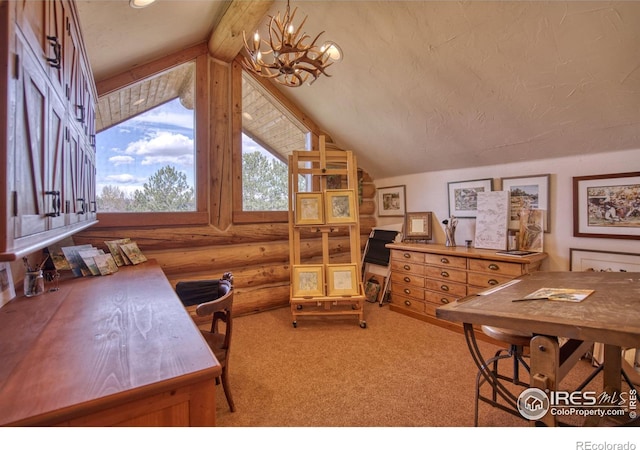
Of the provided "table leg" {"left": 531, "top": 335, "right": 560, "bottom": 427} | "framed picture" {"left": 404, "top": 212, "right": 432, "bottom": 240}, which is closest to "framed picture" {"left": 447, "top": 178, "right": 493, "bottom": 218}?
"framed picture" {"left": 404, "top": 212, "right": 432, "bottom": 240}

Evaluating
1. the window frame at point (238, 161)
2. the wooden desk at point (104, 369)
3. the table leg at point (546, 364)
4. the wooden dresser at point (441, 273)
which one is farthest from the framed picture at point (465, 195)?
the wooden desk at point (104, 369)

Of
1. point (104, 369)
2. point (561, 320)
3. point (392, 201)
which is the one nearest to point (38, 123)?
point (104, 369)

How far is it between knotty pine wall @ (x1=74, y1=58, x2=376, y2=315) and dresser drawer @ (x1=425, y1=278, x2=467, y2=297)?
5.97ft

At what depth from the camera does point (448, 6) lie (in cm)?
229

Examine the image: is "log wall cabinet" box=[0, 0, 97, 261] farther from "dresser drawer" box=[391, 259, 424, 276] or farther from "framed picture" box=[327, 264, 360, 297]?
"dresser drawer" box=[391, 259, 424, 276]

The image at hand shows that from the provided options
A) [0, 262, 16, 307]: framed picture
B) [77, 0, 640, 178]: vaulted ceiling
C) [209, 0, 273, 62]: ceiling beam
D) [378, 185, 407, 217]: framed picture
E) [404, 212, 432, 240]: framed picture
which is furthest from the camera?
[378, 185, 407, 217]: framed picture

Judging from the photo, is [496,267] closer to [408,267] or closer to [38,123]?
[408,267]

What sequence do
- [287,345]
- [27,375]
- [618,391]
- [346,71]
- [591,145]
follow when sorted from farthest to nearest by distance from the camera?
[346,71] < [287,345] < [591,145] < [618,391] < [27,375]

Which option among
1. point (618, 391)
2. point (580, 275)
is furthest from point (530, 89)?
point (618, 391)

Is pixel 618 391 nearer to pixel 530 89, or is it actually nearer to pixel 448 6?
pixel 530 89

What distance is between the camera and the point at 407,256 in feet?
12.3

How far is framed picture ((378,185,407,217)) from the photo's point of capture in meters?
4.50

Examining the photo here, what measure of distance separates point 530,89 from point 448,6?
0.95 m

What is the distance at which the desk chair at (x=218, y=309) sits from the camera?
1634 millimetres
